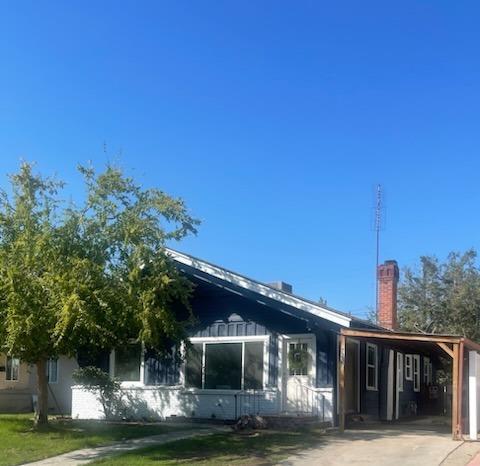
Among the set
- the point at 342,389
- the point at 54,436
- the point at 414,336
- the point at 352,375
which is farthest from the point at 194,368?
the point at 414,336

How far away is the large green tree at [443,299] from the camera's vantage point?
33.1 meters

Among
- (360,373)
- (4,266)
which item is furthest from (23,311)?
(360,373)

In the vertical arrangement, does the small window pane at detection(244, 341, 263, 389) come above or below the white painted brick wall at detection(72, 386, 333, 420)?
above

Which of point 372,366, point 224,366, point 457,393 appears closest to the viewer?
point 457,393

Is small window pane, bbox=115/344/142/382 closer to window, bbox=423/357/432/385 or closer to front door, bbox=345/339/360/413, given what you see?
front door, bbox=345/339/360/413

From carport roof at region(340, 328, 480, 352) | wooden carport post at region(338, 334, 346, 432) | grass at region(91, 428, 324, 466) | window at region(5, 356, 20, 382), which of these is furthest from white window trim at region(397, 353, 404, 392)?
window at region(5, 356, 20, 382)

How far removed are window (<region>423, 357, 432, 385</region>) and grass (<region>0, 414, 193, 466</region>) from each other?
1393 cm

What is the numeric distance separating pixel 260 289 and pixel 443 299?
1908 centimetres

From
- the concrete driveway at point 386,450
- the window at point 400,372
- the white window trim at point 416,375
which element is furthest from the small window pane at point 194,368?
the white window trim at point 416,375

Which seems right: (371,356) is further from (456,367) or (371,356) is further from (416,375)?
(456,367)

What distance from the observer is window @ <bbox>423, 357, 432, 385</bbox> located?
1104 inches

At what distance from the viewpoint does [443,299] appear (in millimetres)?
34312

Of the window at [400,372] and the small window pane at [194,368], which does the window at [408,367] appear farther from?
the small window pane at [194,368]

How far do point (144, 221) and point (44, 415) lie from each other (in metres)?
5.43
